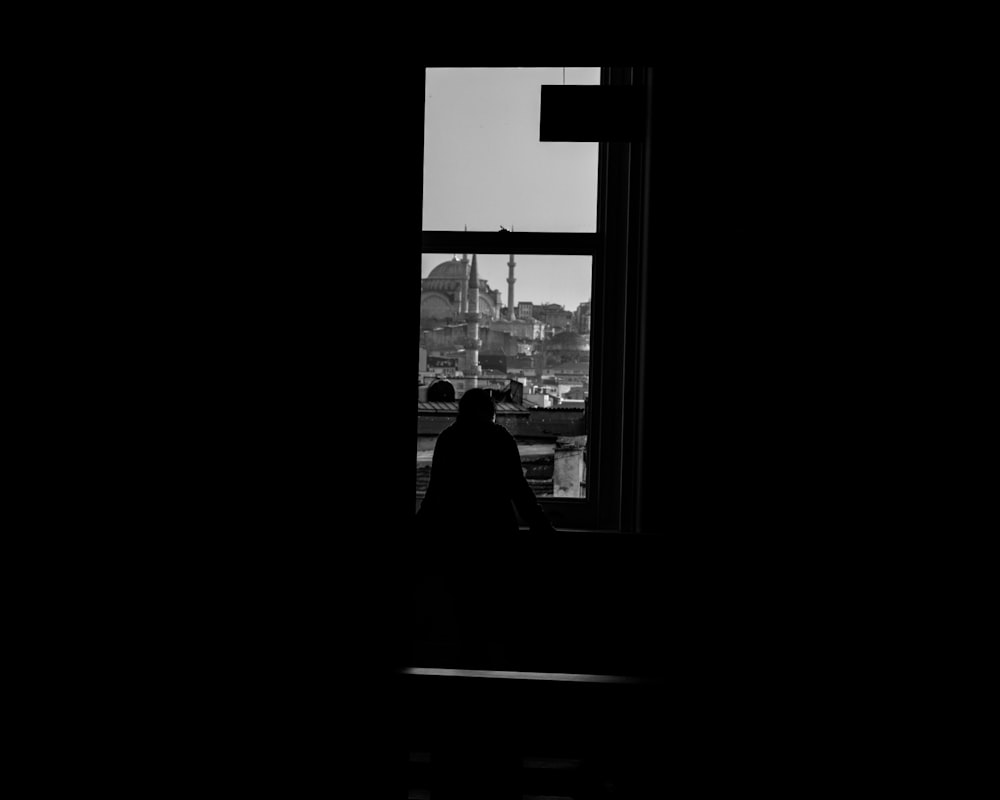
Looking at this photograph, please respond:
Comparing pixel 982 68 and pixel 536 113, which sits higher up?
pixel 536 113

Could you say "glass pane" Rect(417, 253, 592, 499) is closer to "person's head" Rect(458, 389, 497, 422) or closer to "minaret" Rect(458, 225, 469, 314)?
"minaret" Rect(458, 225, 469, 314)

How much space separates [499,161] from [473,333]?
32.9 inches

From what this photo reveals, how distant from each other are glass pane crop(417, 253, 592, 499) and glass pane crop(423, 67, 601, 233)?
0.19 metres

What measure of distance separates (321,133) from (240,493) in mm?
933

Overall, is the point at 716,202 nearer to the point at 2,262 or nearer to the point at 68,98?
the point at 68,98

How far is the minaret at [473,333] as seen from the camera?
3.18 m

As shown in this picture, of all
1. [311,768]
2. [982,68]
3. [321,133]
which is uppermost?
[982,68]

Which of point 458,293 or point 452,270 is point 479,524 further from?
point 452,270

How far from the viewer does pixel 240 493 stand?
170 cm

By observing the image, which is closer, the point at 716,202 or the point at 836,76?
the point at 836,76

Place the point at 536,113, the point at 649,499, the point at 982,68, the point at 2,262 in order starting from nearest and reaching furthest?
the point at 982,68 → the point at 2,262 → the point at 649,499 → the point at 536,113

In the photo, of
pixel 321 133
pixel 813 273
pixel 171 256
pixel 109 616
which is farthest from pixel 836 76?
pixel 109 616

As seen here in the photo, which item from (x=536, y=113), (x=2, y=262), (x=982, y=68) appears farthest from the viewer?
(x=536, y=113)

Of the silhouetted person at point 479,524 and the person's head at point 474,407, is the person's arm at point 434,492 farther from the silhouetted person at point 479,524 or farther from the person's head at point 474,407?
the person's head at point 474,407
